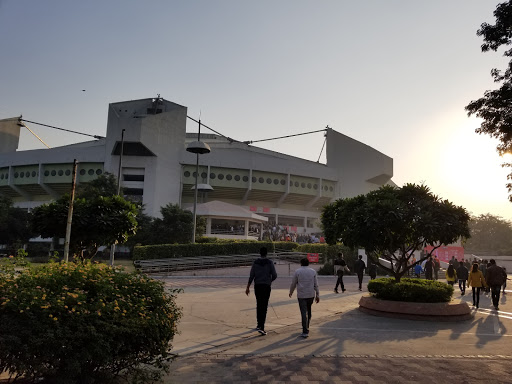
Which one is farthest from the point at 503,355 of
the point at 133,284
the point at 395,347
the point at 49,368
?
the point at 49,368

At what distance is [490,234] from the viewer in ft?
279

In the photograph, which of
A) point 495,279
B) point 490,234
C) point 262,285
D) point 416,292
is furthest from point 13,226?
point 490,234

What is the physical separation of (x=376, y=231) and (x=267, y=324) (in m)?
3.42

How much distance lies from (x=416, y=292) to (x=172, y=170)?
46.8 meters

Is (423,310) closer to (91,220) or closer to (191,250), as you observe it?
(91,220)

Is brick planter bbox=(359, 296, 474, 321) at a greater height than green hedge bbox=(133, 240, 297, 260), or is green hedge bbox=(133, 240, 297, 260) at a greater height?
green hedge bbox=(133, 240, 297, 260)

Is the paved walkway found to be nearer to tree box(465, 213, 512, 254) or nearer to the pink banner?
the pink banner

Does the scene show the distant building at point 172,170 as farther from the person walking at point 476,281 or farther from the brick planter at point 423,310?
the brick planter at point 423,310

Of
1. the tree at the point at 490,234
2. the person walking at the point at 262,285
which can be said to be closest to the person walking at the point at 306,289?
the person walking at the point at 262,285

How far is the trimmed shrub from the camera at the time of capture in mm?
3037

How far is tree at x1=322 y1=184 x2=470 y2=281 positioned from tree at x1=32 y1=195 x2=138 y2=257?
5632mm

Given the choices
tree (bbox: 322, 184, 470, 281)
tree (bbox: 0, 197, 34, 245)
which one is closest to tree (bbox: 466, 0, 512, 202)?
tree (bbox: 322, 184, 470, 281)

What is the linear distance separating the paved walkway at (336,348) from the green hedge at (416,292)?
26.1 inches

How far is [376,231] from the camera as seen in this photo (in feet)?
30.3
